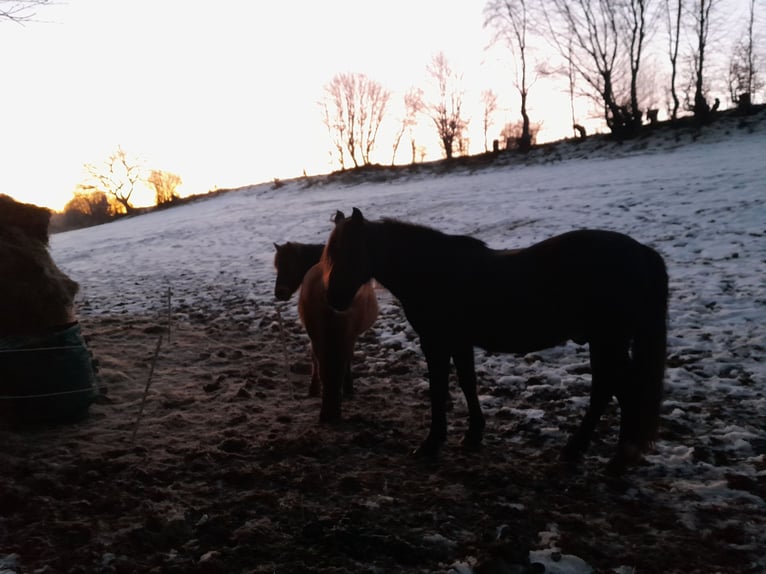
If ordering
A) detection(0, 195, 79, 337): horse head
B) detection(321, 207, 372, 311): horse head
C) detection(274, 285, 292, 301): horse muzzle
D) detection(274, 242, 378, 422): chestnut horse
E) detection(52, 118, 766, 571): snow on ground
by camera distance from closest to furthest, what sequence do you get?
1. detection(52, 118, 766, 571): snow on ground
2. detection(321, 207, 372, 311): horse head
3. detection(0, 195, 79, 337): horse head
4. detection(274, 242, 378, 422): chestnut horse
5. detection(274, 285, 292, 301): horse muzzle

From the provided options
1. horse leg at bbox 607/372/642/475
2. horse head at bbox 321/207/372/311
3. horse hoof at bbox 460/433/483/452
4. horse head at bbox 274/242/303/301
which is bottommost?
horse hoof at bbox 460/433/483/452

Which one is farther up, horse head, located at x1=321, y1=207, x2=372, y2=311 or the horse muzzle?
horse head, located at x1=321, y1=207, x2=372, y2=311

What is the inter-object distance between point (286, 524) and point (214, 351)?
4660mm

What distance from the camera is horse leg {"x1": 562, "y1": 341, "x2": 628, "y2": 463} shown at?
353 centimetres

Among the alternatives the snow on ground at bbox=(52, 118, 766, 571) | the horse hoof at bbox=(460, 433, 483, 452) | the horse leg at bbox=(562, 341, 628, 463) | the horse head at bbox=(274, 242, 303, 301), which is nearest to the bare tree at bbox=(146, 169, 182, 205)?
the snow on ground at bbox=(52, 118, 766, 571)

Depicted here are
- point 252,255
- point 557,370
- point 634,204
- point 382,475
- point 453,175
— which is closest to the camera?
point 382,475

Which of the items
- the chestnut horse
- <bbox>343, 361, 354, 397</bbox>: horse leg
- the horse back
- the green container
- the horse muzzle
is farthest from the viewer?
the horse muzzle

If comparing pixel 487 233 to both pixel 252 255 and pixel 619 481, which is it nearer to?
pixel 252 255

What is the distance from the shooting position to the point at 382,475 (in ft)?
12.0

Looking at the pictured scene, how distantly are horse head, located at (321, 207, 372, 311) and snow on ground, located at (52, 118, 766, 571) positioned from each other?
1.93 m

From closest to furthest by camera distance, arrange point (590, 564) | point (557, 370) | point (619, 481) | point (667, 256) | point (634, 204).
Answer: point (590, 564) → point (619, 481) → point (557, 370) → point (667, 256) → point (634, 204)

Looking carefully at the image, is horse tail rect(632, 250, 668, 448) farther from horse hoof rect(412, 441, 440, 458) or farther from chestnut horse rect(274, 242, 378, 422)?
chestnut horse rect(274, 242, 378, 422)

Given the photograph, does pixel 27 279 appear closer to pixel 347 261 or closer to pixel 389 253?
A: pixel 347 261

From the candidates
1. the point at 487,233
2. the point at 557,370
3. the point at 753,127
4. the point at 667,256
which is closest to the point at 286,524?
the point at 557,370
